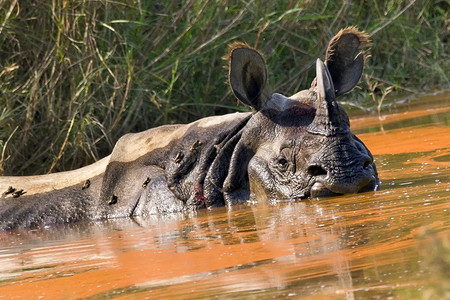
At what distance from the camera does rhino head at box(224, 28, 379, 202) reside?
19.6 feet

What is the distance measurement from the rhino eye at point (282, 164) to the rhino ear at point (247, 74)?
51cm

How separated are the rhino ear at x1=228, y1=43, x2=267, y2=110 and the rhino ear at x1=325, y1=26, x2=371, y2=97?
0.55 m

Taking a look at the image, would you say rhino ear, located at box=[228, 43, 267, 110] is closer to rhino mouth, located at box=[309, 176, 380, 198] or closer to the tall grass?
rhino mouth, located at box=[309, 176, 380, 198]

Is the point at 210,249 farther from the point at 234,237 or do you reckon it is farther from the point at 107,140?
the point at 107,140

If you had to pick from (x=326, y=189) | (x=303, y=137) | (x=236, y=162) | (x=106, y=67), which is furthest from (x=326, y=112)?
(x=106, y=67)

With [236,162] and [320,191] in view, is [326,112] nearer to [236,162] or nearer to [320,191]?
[320,191]

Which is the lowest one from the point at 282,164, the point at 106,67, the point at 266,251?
the point at 266,251

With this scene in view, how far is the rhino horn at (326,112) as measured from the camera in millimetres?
6102

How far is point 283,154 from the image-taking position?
6.30 m

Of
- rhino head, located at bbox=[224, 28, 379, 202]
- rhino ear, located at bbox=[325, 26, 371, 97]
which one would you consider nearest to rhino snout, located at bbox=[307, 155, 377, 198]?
rhino head, located at bbox=[224, 28, 379, 202]

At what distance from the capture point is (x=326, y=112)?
20.0 ft

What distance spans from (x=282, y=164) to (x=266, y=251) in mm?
2014

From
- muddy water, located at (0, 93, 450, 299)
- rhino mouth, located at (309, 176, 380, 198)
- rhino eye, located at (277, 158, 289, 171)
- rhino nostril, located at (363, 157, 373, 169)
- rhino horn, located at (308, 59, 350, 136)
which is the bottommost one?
muddy water, located at (0, 93, 450, 299)

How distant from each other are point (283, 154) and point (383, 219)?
1731mm
